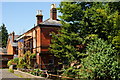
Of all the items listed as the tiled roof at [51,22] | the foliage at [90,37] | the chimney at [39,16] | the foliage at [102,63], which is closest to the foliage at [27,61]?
the tiled roof at [51,22]

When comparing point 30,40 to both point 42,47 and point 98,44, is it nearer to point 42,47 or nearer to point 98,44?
point 42,47

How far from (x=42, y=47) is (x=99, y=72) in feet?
48.9

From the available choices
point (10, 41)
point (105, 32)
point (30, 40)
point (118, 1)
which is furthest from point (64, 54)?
point (10, 41)

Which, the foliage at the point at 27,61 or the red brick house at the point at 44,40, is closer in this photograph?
the red brick house at the point at 44,40

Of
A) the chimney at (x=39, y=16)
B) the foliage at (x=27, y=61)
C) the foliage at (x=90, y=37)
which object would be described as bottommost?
the foliage at (x=27, y=61)

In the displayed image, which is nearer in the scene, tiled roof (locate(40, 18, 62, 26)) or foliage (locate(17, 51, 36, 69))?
foliage (locate(17, 51, 36, 69))

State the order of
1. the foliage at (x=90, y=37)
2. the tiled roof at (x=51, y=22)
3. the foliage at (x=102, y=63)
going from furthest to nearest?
the tiled roof at (x=51, y=22) → the foliage at (x=90, y=37) → the foliage at (x=102, y=63)

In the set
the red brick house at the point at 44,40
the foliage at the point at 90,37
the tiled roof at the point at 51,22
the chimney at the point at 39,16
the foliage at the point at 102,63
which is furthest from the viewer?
the chimney at the point at 39,16

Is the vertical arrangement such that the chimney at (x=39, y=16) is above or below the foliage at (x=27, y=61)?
above

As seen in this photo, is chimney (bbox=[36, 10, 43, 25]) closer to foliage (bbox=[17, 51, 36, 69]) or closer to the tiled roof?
the tiled roof

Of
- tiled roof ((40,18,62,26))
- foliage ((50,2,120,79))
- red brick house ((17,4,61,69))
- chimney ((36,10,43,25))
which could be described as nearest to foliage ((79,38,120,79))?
foliage ((50,2,120,79))

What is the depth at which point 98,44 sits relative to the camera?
618 inches

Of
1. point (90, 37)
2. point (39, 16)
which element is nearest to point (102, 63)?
point (90, 37)

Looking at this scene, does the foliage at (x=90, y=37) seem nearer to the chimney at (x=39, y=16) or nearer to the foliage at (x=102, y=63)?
the foliage at (x=102, y=63)
